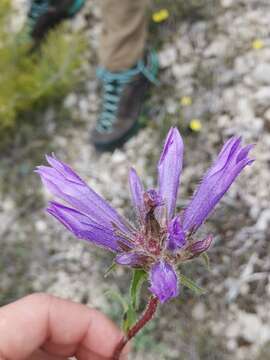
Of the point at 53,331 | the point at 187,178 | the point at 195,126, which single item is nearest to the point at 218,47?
the point at 195,126

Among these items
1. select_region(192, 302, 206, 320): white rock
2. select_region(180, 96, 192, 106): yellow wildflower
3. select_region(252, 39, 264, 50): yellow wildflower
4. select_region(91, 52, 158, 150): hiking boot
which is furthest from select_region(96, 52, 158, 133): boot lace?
select_region(192, 302, 206, 320): white rock

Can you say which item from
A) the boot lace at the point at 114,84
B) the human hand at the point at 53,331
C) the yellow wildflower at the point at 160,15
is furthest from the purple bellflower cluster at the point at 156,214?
the yellow wildflower at the point at 160,15

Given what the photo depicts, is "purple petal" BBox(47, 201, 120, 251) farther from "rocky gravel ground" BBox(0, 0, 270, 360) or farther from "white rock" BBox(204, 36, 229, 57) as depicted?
"white rock" BBox(204, 36, 229, 57)

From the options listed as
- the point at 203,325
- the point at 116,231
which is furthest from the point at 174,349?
the point at 116,231

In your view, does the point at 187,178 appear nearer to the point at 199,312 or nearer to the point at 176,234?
the point at 199,312

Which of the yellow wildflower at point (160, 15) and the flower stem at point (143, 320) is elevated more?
the flower stem at point (143, 320)

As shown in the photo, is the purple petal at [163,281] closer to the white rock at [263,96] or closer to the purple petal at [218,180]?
the purple petal at [218,180]
